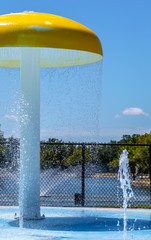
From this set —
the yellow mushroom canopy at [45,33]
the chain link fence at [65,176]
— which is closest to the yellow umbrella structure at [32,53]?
the yellow mushroom canopy at [45,33]

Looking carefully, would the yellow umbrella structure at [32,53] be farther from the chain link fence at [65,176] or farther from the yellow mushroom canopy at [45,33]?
the chain link fence at [65,176]

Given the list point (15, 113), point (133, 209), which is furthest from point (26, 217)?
point (133, 209)

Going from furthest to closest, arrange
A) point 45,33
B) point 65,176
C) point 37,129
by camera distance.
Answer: point 65,176 < point 37,129 < point 45,33

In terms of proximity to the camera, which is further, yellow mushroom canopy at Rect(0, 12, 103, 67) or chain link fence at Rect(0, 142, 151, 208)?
chain link fence at Rect(0, 142, 151, 208)

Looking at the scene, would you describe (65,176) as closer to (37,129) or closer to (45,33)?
(37,129)

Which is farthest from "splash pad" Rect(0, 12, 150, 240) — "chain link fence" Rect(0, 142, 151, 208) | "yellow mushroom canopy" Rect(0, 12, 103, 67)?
"chain link fence" Rect(0, 142, 151, 208)

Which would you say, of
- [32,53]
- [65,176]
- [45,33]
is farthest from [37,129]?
[65,176]

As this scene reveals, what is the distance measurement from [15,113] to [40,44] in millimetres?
2198

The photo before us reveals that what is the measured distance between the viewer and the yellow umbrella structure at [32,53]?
702cm

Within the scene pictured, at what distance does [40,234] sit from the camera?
6758 millimetres

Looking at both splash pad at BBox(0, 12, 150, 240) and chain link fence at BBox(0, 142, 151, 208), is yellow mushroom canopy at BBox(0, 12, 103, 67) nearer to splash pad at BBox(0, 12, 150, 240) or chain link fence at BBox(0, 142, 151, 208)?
splash pad at BBox(0, 12, 150, 240)

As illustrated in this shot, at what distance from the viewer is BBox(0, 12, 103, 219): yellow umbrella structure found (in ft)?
23.0

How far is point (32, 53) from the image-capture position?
7.96 metres

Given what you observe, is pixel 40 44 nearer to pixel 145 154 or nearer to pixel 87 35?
pixel 87 35
